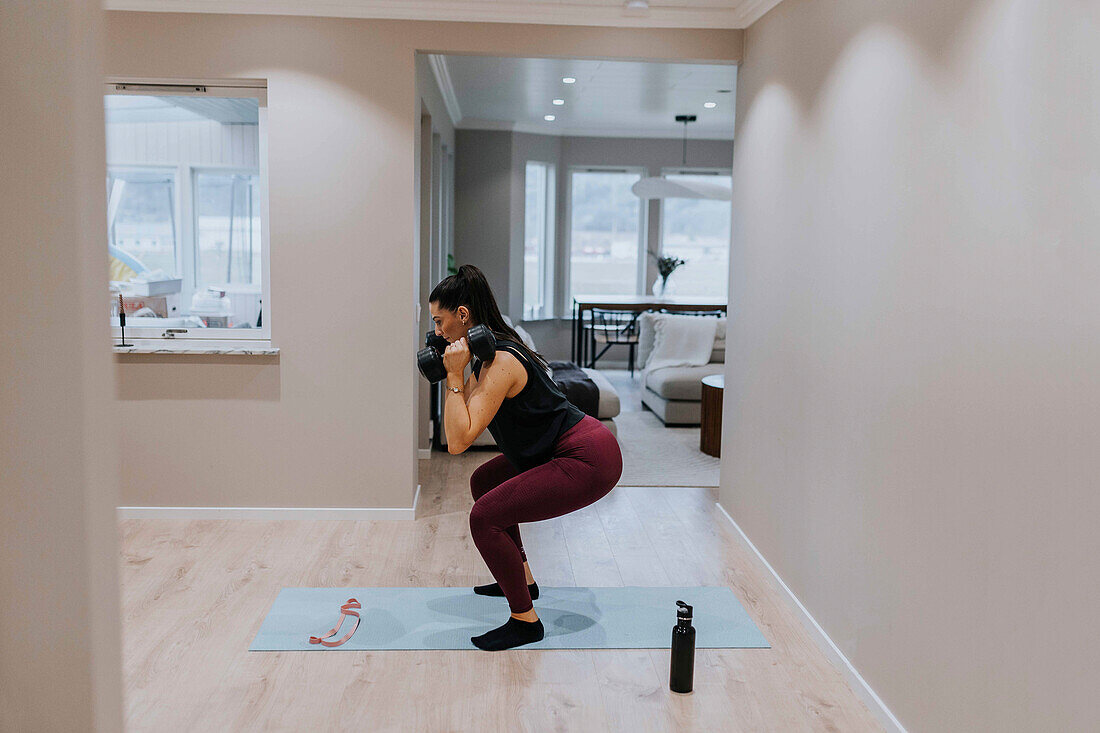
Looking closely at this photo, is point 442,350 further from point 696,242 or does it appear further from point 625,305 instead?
point 696,242

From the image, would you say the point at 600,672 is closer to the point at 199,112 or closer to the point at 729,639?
the point at 729,639

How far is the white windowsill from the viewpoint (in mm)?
4211

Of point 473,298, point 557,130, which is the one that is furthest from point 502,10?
point 557,130

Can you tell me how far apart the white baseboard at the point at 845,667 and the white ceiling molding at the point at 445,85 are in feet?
11.5

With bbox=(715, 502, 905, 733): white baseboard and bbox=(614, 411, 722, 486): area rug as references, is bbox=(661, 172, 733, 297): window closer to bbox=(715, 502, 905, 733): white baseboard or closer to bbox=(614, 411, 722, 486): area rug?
bbox=(614, 411, 722, 486): area rug

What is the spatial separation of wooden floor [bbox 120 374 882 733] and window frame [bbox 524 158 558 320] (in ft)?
19.3

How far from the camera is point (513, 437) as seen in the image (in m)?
3.07

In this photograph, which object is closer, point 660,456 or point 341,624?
point 341,624

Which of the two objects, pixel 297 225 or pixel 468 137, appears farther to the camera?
pixel 468 137

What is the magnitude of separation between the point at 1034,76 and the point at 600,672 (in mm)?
2003

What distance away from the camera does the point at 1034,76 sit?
1909 millimetres

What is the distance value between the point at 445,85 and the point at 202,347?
3.17 meters

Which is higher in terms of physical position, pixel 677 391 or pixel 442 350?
pixel 442 350

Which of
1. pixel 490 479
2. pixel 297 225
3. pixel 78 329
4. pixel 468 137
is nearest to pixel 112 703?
pixel 78 329
